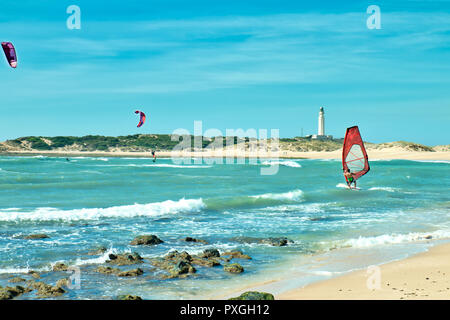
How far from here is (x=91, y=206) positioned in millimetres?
20547

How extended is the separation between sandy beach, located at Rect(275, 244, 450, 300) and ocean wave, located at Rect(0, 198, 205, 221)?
10.8 meters

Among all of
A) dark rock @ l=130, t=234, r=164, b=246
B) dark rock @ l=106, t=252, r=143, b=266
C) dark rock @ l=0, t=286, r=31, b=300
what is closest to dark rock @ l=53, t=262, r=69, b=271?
dark rock @ l=106, t=252, r=143, b=266

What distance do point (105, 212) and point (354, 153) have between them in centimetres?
1037

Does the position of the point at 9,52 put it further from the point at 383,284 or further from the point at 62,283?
the point at 383,284

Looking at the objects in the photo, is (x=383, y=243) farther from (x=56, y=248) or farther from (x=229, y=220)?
(x=56, y=248)

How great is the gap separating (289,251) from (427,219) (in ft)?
23.7

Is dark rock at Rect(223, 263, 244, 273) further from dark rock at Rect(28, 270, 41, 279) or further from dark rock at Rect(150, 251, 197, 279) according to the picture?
dark rock at Rect(28, 270, 41, 279)

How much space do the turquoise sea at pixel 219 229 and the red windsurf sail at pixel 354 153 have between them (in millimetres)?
1858

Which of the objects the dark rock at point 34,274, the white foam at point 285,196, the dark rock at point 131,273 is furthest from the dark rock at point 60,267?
the white foam at point 285,196

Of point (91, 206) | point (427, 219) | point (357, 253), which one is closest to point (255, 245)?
point (357, 253)

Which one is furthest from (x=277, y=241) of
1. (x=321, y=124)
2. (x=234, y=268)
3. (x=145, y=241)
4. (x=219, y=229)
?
(x=321, y=124)

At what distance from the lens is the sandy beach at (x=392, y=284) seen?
7.32m

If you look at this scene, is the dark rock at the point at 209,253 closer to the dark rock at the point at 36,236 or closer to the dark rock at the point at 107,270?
the dark rock at the point at 107,270
